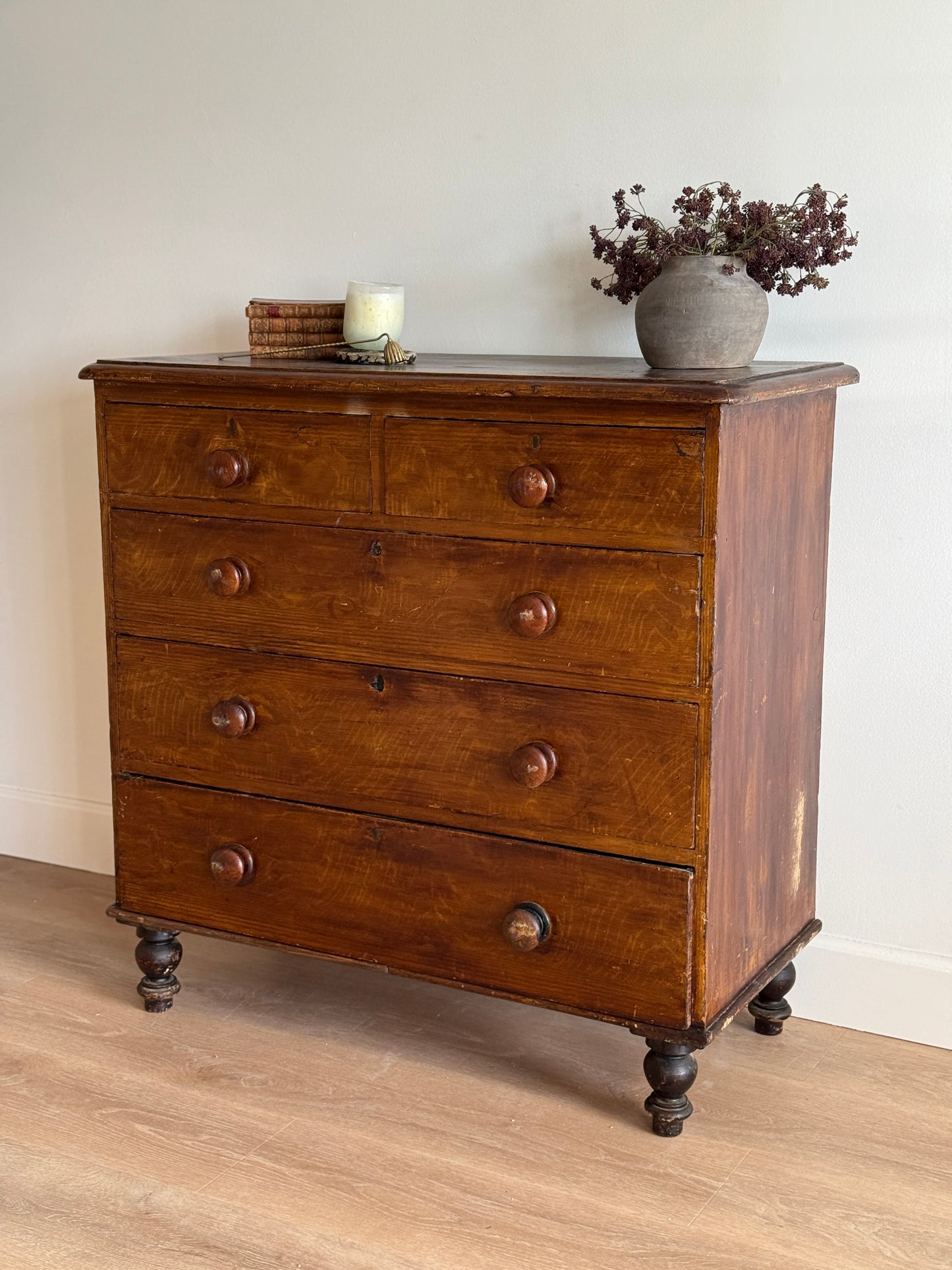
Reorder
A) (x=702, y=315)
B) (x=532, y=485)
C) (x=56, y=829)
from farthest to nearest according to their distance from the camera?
(x=56, y=829), (x=702, y=315), (x=532, y=485)

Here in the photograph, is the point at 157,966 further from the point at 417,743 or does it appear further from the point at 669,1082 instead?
the point at 669,1082

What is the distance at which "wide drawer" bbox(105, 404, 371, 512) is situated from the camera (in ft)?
6.44

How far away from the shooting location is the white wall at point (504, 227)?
2092mm

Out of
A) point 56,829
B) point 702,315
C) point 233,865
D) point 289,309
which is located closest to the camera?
point 702,315

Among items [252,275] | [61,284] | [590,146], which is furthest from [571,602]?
[61,284]

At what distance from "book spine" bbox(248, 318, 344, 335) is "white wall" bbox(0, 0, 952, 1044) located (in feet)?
0.79

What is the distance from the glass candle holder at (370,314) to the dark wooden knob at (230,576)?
16.2 inches

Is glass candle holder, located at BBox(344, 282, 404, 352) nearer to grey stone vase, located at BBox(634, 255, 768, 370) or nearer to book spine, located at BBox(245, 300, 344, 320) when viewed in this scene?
book spine, located at BBox(245, 300, 344, 320)

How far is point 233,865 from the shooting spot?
84.0 inches

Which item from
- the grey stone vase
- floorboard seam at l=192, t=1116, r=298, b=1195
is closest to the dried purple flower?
the grey stone vase

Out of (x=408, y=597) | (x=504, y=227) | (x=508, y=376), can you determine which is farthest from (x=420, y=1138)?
(x=504, y=227)

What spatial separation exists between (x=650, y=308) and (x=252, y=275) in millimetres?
950

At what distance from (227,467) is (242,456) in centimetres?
3

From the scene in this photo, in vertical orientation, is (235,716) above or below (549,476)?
below
